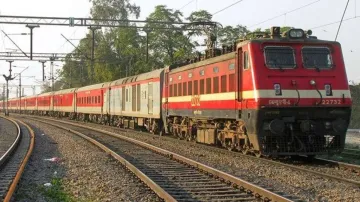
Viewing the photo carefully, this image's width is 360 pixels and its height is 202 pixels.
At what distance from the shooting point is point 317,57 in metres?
13.9

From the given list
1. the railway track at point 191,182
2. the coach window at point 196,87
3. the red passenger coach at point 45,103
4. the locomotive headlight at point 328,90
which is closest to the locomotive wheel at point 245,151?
the railway track at point 191,182

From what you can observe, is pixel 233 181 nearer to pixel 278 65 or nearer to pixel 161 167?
pixel 161 167

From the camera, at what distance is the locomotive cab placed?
13180mm

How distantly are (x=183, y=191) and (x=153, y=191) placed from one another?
0.59m

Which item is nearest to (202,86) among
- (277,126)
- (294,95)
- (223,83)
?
(223,83)

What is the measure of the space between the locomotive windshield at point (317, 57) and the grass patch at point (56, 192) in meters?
7.41

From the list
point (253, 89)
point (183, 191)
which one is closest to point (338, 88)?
point (253, 89)

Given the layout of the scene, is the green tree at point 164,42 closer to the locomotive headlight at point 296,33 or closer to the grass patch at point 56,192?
the locomotive headlight at point 296,33

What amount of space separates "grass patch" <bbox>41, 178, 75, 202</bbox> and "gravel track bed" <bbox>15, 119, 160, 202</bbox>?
5 centimetres

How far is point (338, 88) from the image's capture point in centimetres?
1359

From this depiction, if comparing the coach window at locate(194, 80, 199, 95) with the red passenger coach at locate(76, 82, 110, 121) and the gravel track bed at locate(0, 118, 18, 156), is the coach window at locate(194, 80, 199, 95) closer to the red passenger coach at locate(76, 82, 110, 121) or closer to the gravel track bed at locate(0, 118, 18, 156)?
the gravel track bed at locate(0, 118, 18, 156)

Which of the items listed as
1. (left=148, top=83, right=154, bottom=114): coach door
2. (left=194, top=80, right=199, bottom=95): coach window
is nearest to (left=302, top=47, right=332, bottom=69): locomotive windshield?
(left=194, top=80, right=199, bottom=95): coach window

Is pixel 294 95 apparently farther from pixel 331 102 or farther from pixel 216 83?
pixel 216 83

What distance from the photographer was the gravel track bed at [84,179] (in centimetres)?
925
